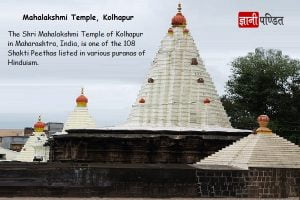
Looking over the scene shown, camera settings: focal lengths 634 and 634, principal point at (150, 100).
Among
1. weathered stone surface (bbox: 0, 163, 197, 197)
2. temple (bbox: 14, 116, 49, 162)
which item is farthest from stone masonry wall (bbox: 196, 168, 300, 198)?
temple (bbox: 14, 116, 49, 162)

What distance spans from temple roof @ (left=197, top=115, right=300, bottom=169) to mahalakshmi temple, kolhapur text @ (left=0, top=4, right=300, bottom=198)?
0.09 feet

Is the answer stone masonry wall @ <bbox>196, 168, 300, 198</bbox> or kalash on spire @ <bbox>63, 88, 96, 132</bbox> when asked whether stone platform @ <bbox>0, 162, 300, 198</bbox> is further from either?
kalash on spire @ <bbox>63, 88, 96, 132</bbox>

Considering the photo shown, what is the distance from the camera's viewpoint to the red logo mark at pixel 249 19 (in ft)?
75.6

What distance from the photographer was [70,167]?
50.5 ft

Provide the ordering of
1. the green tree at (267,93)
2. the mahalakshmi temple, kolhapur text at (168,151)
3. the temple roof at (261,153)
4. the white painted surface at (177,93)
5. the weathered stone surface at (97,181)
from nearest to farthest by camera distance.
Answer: the weathered stone surface at (97,181), the mahalakshmi temple, kolhapur text at (168,151), the temple roof at (261,153), the white painted surface at (177,93), the green tree at (267,93)

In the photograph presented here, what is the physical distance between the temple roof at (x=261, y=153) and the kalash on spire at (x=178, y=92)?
31.7ft

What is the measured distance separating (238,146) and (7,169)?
6.59 meters

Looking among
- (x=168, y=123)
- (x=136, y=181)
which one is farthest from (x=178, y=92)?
(x=136, y=181)

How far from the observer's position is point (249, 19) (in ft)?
76.1

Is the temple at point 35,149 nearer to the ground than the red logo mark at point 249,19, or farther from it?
nearer to the ground

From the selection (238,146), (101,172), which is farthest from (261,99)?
(101,172)

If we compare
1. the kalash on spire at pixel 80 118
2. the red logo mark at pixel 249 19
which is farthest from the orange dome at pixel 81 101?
the red logo mark at pixel 249 19

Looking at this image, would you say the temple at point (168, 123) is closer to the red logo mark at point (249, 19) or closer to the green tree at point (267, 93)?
the red logo mark at point (249, 19)

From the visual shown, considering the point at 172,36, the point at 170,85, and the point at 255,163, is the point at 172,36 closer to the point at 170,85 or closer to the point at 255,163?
the point at 170,85
